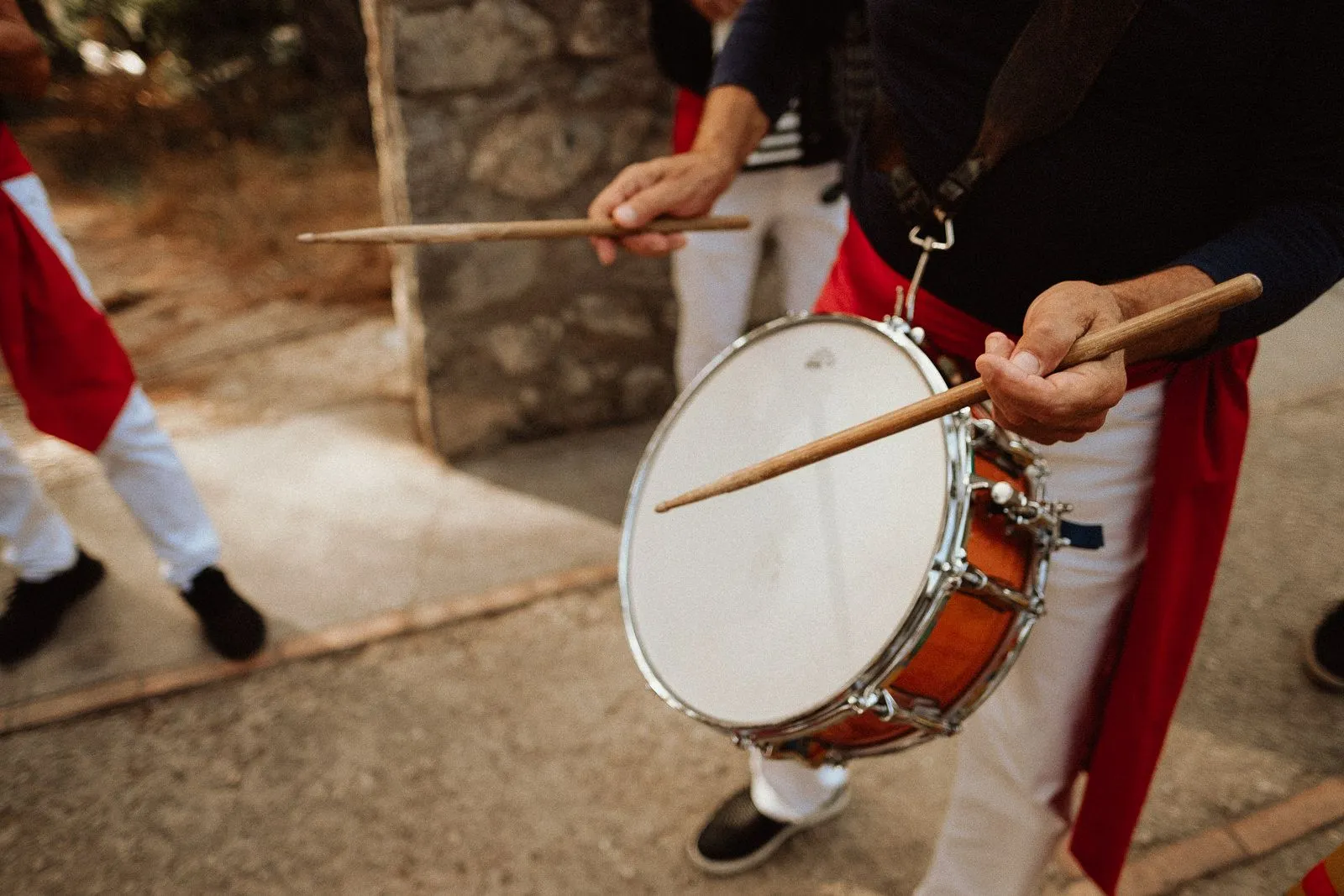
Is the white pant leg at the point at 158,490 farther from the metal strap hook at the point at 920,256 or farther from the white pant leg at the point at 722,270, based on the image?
the metal strap hook at the point at 920,256

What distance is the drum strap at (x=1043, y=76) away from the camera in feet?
2.82

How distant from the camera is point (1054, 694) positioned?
1.22 m

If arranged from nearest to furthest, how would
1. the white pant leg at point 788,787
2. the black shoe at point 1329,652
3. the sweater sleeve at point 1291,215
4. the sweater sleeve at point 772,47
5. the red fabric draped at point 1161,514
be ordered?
1. the sweater sleeve at point 1291,215
2. the red fabric draped at point 1161,514
3. the sweater sleeve at point 772,47
4. the white pant leg at point 788,787
5. the black shoe at point 1329,652

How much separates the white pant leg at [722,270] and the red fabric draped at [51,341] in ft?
4.04

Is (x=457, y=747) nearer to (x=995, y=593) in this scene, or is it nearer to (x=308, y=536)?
(x=308, y=536)

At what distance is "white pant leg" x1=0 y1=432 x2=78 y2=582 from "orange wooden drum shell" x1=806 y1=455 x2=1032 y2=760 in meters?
1.80

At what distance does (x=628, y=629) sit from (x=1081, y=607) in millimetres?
603

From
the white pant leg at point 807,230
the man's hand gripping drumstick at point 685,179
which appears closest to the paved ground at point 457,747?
the white pant leg at point 807,230


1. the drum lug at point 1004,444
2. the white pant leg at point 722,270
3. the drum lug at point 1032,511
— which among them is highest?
the drum lug at point 1004,444

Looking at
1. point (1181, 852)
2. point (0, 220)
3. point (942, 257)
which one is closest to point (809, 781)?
point (1181, 852)

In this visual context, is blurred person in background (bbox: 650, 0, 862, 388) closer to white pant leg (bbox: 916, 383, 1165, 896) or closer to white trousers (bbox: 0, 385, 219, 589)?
white pant leg (bbox: 916, 383, 1165, 896)

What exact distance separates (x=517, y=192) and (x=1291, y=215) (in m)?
1.85

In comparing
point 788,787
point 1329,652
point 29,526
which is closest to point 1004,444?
point 788,787

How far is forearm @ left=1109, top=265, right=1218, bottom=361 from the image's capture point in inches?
33.0
